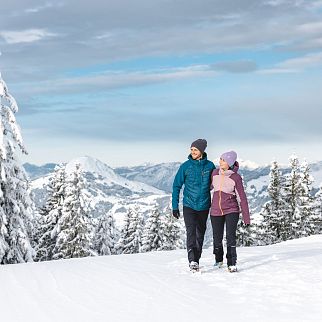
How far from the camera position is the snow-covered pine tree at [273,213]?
47.8 meters

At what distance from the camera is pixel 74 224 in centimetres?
4072

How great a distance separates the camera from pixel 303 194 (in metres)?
48.4

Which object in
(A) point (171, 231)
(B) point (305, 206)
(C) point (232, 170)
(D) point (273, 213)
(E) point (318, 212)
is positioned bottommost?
(A) point (171, 231)

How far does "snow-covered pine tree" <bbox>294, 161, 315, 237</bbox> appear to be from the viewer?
47.5 m

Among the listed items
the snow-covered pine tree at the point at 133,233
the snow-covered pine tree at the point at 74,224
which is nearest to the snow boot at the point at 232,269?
the snow-covered pine tree at the point at 74,224

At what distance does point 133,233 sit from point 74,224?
492 inches

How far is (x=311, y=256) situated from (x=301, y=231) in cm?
3633

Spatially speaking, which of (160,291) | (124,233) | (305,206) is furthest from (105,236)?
(160,291)

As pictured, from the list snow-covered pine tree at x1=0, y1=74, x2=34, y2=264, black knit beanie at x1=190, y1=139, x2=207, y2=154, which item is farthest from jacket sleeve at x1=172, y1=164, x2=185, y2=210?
snow-covered pine tree at x1=0, y1=74, x2=34, y2=264

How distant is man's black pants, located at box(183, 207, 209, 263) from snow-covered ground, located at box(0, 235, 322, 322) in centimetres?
43

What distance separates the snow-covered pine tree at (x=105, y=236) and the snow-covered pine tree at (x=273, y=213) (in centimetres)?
1354

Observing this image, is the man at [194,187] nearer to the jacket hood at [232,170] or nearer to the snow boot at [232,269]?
the jacket hood at [232,170]

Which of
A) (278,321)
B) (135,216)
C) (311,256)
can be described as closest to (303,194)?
(135,216)

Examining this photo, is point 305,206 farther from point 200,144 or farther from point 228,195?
point 200,144
